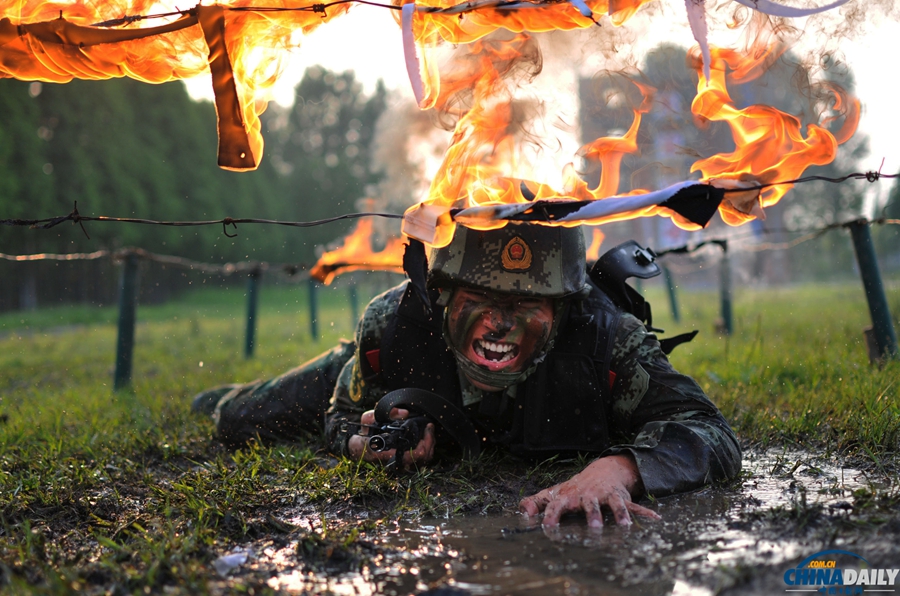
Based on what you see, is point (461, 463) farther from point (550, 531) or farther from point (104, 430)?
point (104, 430)

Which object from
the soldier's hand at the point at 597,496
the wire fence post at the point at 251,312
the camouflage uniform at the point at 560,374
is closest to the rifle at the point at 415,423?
the camouflage uniform at the point at 560,374

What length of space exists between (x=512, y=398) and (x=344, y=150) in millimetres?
45655

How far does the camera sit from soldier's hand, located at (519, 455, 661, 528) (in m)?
2.78

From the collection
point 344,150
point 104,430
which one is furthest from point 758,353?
point 344,150

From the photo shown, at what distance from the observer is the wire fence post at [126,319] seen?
6430 mm

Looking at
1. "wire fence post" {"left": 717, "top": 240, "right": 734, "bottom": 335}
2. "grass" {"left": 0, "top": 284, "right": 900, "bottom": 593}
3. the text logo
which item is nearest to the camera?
the text logo

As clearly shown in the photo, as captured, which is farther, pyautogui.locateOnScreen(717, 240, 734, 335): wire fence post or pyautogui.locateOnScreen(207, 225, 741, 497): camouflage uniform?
pyautogui.locateOnScreen(717, 240, 734, 335): wire fence post

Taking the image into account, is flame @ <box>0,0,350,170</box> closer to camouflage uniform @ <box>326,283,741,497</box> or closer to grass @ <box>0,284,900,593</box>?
camouflage uniform @ <box>326,283,741,497</box>

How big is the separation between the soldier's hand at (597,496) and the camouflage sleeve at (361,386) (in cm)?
118

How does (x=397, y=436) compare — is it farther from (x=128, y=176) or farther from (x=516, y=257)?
(x=128, y=176)

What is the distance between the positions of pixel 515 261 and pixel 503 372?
0.53 metres

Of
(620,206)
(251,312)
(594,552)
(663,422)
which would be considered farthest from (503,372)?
(251,312)

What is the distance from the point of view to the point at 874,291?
510 cm

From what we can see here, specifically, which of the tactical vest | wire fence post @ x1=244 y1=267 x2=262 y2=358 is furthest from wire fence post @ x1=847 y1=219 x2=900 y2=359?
wire fence post @ x1=244 y1=267 x2=262 y2=358
